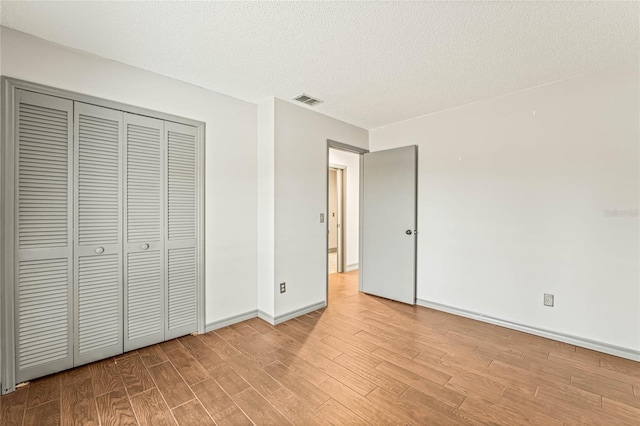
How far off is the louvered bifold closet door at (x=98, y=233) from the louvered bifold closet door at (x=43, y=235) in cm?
6

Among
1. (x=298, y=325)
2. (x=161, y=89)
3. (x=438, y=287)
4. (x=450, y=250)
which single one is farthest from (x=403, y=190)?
(x=161, y=89)

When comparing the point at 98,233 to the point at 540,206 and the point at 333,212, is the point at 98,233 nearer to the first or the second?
the point at 540,206

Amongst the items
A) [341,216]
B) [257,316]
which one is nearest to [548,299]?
[257,316]

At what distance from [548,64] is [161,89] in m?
3.27

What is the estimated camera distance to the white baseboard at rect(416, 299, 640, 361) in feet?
7.80

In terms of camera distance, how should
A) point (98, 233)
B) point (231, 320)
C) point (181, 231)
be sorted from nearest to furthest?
point (98, 233) < point (181, 231) < point (231, 320)

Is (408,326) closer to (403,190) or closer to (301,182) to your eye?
(403,190)

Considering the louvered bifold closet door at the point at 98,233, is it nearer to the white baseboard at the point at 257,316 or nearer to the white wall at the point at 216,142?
the white wall at the point at 216,142

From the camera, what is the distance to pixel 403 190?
375 cm

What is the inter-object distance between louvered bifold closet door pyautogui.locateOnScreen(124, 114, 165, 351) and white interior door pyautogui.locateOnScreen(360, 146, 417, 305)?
8.55 ft

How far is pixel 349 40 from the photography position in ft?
6.68

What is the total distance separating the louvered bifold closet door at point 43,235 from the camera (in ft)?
6.45

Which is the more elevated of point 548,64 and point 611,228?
point 548,64

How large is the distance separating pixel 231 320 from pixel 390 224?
228cm
